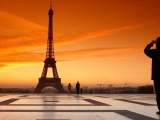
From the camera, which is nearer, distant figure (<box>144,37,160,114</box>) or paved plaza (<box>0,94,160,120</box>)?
distant figure (<box>144,37,160,114</box>)

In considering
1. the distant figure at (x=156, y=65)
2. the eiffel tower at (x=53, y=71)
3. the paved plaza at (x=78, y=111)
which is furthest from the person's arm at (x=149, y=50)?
the eiffel tower at (x=53, y=71)

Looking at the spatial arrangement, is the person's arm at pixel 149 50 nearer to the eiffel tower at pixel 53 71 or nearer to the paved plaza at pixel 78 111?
the paved plaza at pixel 78 111

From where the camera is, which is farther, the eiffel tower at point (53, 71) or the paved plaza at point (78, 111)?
the eiffel tower at point (53, 71)

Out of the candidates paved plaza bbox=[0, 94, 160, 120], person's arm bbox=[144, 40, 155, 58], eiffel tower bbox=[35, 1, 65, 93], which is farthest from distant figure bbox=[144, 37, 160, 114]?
eiffel tower bbox=[35, 1, 65, 93]

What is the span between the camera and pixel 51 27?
59438 millimetres

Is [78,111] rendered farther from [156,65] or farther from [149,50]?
[149,50]

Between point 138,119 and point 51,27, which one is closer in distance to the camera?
point 138,119

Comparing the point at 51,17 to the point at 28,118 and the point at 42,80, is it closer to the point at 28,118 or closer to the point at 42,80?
the point at 42,80

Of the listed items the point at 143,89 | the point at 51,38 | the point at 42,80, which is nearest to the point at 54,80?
the point at 42,80

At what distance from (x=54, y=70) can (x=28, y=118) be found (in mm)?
51625

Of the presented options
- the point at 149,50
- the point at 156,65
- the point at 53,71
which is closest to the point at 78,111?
the point at 156,65

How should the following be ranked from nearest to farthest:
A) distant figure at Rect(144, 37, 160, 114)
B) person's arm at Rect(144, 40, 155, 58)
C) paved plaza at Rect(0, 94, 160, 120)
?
person's arm at Rect(144, 40, 155, 58)
distant figure at Rect(144, 37, 160, 114)
paved plaza at Rect(0, 94, 160, 120)

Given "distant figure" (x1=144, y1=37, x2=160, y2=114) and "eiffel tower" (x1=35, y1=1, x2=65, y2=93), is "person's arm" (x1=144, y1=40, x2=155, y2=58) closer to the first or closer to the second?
"distant figure" (x1=144, y1=37, x2=160, y2=114)

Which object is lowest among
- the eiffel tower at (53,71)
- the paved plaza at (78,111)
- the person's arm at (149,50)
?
the paved plaza at (78,111)
